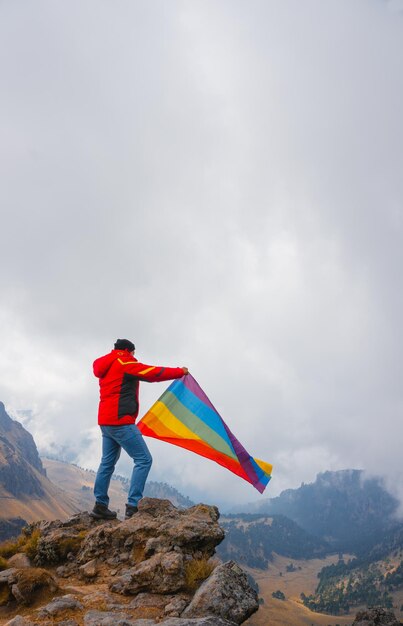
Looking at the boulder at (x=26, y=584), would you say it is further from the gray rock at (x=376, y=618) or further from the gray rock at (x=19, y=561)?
the gray rock at (x=376, y=618)

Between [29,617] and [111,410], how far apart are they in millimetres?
4276

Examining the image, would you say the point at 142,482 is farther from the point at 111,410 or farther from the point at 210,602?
the point at 210,602

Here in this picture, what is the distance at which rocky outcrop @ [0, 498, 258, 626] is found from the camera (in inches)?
228

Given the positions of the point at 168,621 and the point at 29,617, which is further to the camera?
the point at 29,617

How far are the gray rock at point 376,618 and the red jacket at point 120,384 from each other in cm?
850

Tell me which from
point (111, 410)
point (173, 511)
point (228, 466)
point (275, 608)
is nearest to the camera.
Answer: point (111, 410)

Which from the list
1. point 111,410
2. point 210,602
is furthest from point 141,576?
point 111,410

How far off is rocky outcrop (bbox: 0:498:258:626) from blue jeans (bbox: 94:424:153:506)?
0.84 meters

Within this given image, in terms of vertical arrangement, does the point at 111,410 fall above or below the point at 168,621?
above

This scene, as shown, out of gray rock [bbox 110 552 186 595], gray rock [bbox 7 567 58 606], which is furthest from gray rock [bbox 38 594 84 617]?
gray rock [bbox 110 552 186 595]

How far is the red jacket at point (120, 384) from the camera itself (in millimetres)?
9172

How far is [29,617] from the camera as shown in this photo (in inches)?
219

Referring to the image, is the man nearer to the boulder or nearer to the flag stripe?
the flag stripe

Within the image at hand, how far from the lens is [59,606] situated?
19.3ft
